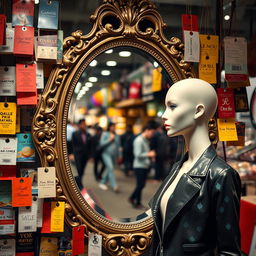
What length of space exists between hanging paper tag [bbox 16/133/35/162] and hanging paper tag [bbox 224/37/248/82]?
1.25 metres

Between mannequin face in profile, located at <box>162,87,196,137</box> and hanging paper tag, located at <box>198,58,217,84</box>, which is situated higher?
hanging paper tag, located at <box>198,58,217,84</box>

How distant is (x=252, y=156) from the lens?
10.8 ft

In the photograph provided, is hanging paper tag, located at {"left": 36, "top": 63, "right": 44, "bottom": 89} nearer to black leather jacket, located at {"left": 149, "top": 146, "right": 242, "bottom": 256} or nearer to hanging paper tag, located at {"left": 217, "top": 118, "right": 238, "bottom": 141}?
black leather jacket, located at {"left": 149, "top": 146, "right": 242, "bottom": 256}

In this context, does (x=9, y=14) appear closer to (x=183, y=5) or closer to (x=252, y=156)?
(x=183, y=5)

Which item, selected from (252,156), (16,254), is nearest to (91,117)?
(252,156)

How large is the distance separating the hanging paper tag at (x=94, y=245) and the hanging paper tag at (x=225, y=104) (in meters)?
1.06

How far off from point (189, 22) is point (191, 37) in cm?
9

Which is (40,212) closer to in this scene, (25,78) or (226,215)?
(25,78)

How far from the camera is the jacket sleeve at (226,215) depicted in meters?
1.34

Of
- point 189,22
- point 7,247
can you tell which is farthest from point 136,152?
point 7,247

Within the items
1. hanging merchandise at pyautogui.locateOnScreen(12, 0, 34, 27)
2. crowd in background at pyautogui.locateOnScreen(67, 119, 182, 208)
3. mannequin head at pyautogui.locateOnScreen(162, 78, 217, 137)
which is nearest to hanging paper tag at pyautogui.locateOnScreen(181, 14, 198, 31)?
mannequin head at pyautogui.locateOnScreen(162, 78, 217, 137)

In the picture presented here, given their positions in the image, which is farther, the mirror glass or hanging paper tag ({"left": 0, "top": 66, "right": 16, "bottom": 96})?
the mirror glass

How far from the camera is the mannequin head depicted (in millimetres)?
1454

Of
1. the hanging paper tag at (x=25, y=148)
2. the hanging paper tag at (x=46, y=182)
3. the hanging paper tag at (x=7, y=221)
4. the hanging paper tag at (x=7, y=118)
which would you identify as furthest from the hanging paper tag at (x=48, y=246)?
the hanging paper tag at (x=7, y=118)
